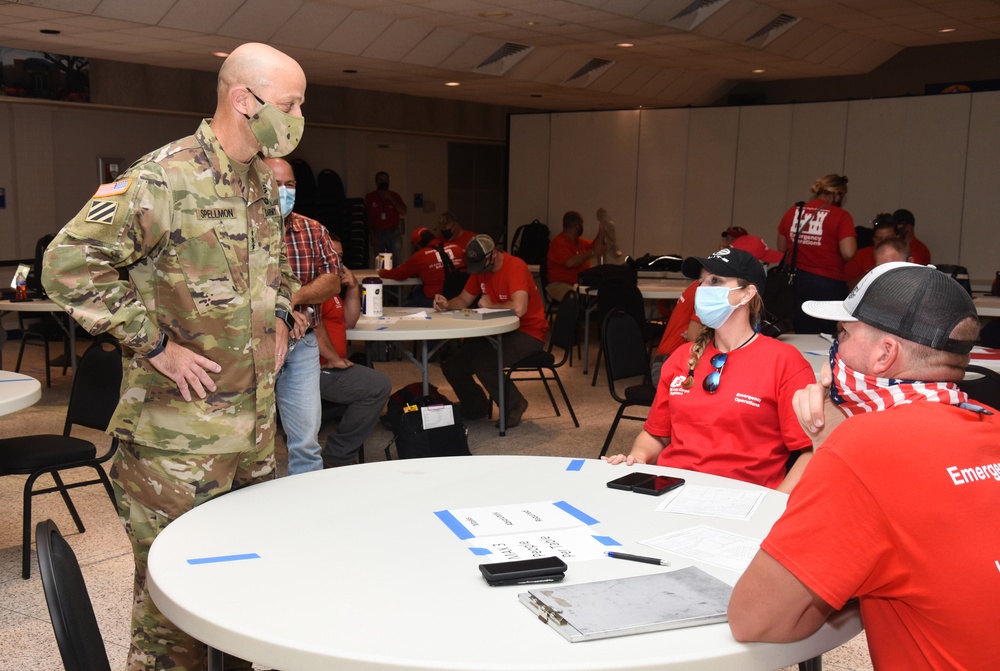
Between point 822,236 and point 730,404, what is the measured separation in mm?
5168

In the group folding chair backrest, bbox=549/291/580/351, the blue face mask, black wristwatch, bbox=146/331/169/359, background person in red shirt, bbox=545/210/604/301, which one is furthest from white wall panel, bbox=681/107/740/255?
black wristwatch, bbox=146/331/169/359

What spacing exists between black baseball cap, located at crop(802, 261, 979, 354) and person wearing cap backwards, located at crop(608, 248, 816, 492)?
1234 mm

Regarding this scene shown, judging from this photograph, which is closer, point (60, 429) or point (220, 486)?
point (220, 486)

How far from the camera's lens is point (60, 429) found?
5.96 metres

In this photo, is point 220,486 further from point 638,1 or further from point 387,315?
point 638,1

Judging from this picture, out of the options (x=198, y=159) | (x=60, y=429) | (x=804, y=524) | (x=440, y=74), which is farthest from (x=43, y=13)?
(x=804, y=524)

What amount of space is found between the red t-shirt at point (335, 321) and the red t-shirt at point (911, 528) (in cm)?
384

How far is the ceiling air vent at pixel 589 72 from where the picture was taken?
12703 mm

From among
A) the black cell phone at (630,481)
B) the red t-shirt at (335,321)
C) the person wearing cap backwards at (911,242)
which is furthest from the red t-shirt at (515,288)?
the black cell phone at (630,481)

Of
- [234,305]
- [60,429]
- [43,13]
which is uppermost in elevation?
[43,13]

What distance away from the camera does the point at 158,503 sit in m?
2.14

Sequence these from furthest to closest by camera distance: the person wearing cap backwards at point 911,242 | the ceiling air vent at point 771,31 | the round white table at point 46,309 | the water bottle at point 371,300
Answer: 1. the ceiling air vent at point 771,31
2. the person wearing cap backwards at point 911,242
3. the round white table at point 46,309
4. the water bottle at point 371,300

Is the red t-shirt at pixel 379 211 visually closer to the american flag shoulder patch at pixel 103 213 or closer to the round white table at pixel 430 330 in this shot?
the round white table at pixel 430 330

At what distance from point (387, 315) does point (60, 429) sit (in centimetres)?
222
